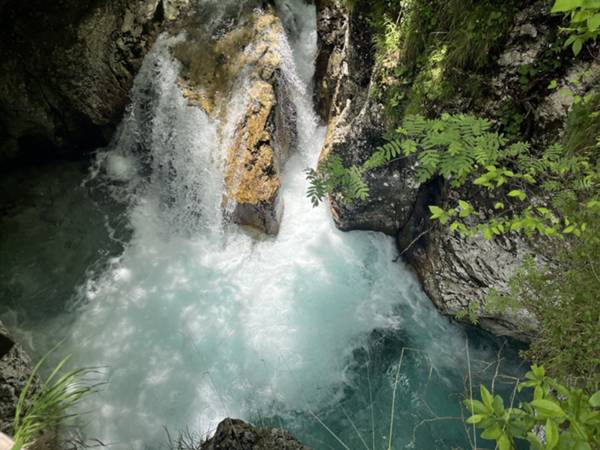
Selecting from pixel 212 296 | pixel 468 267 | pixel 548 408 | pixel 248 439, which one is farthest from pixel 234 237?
pixel 548 408

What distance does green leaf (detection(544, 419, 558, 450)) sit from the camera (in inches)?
35.7

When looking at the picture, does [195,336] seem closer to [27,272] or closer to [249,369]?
[249,369]

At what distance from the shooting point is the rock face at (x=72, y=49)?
617cm

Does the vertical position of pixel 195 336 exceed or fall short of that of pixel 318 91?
it falls short

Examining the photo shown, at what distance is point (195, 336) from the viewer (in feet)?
16.5

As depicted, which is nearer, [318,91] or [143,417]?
[143,417]

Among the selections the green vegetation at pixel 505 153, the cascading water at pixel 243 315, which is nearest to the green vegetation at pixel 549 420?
the green vegetation at pixel 505 153

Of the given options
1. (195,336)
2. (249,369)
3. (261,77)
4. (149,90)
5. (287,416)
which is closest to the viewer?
(287,416)

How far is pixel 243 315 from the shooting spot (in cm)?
518

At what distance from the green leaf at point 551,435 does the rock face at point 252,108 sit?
4.67 m

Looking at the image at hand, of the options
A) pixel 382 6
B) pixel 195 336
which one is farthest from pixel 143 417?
pixel 382 6

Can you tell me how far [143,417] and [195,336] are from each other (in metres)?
1.07

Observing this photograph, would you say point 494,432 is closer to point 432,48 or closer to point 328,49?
point 432,48

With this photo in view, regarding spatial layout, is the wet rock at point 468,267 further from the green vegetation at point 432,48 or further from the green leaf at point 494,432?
the green leaf at point 494,432
